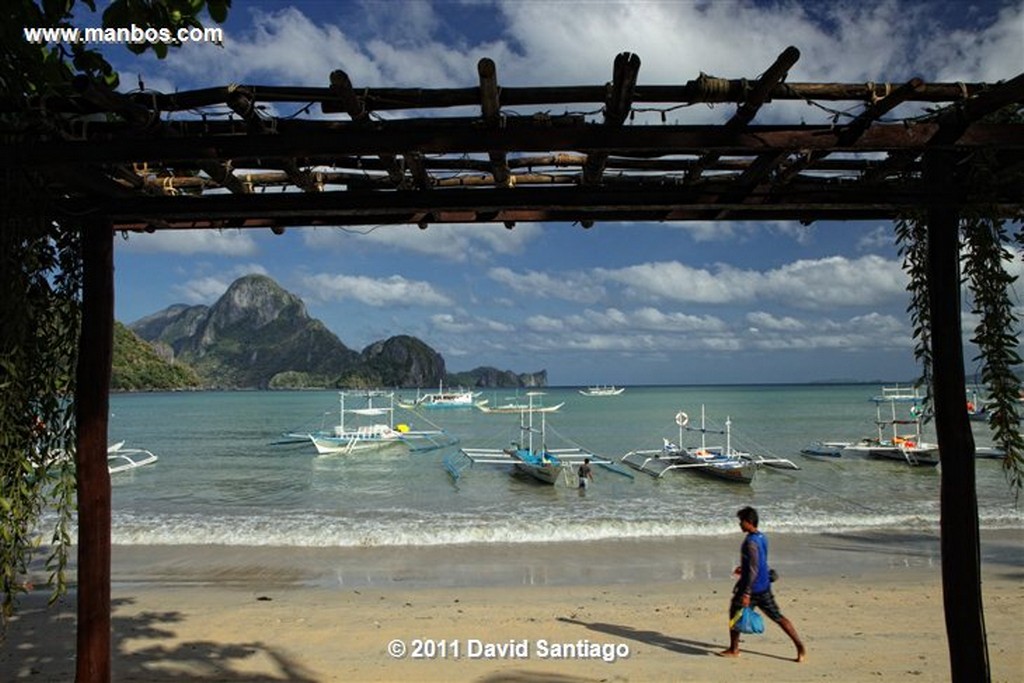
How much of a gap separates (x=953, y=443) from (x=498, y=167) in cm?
287

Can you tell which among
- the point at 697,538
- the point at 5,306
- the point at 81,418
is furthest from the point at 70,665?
the point at 697,538

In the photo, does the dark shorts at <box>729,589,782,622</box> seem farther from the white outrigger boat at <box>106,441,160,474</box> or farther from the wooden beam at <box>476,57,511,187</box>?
the white outrigger boat at <box>106,441,160,474</box>

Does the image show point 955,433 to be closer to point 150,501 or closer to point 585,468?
point 585,468

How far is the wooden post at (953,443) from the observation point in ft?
11.6

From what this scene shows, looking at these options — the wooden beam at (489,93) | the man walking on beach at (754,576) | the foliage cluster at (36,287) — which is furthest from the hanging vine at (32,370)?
the man walking on beach at (754,576)

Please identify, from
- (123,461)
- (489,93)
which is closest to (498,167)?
(489,93)

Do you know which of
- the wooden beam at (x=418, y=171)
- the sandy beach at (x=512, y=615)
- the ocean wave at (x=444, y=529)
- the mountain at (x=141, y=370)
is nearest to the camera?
the wooden beam at (x=418, y=171)

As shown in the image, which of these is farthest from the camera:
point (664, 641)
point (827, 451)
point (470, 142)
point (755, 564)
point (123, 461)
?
point (123, 461)

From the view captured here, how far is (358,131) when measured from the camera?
3.05 m

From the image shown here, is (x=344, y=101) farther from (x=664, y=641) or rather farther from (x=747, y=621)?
(x=664, y=641)

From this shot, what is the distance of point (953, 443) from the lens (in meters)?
3.57

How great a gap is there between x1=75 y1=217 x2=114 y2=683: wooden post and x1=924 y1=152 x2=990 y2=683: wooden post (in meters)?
4.72

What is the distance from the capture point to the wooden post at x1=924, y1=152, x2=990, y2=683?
3.54 meters

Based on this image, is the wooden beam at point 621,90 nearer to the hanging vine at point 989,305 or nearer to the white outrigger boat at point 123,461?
the hanging vine at point 989,305
